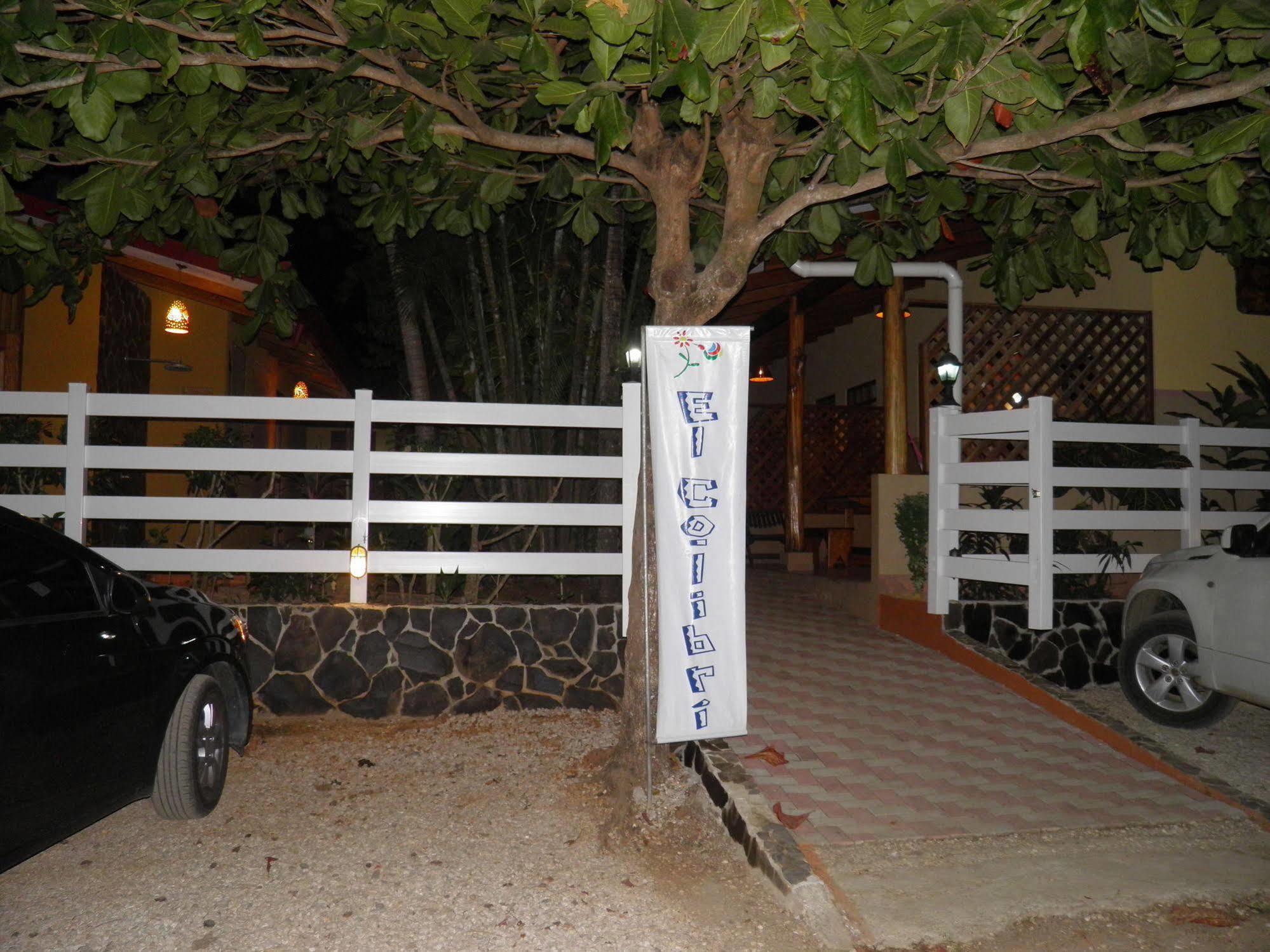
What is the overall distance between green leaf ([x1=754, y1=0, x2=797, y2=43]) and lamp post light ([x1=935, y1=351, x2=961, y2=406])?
190 inches

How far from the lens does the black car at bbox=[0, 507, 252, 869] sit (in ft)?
10.9

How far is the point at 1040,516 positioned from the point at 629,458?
116 inches

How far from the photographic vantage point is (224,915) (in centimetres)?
365

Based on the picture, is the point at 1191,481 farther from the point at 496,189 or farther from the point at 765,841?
the point at 496,189

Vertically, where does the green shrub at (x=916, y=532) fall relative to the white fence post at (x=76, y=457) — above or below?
below

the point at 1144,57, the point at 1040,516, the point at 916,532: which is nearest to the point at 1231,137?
the point at 1144,57

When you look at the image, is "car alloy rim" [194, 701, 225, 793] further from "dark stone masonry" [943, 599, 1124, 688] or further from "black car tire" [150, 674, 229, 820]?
"dark stone masonry" [943, 599, 1124, 688]

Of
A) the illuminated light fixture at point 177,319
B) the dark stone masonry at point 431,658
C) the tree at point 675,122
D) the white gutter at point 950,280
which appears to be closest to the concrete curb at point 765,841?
the dark stone masonry at point 431,658

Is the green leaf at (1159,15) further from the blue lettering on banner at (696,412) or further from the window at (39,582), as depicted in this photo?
the window at (39,582)

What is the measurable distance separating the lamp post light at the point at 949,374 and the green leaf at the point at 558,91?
15.2 ft

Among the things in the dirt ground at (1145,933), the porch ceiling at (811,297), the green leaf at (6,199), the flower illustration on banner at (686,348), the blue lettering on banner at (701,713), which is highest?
the porch ceiling at (811,297)

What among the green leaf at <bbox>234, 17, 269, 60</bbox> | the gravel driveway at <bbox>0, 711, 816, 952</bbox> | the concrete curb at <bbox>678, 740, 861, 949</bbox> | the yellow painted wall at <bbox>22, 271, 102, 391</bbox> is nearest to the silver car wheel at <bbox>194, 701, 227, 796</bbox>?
the gravel driveway at <bbox>0, 711, 816, 952</bbox>

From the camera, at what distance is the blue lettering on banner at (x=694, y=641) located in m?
4.55

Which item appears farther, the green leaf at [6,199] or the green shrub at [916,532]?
the green shrub at [916,532]
